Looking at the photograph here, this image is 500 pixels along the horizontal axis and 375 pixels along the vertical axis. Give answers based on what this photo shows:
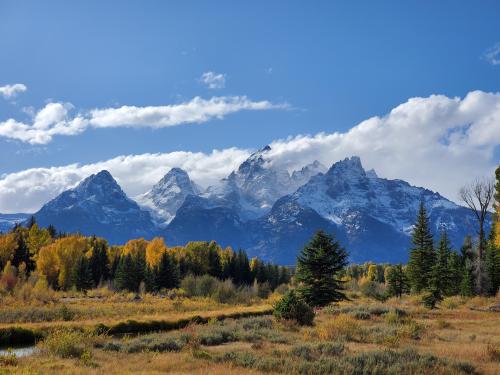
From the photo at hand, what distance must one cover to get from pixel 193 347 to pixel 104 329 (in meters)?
15.9

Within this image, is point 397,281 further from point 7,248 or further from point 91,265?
point 7,248

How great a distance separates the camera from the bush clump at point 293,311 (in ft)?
105

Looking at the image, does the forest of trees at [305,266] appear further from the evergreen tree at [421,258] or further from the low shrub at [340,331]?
the low shrub at [340,331]

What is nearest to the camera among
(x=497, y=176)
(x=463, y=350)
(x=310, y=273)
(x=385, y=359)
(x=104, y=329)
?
(x=385, y=359)

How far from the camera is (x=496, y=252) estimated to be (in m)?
60.9

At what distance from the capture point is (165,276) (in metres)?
85.6

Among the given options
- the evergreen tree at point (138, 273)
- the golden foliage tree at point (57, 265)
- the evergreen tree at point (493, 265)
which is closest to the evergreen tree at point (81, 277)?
the golden foliage tree at point (57, 265)

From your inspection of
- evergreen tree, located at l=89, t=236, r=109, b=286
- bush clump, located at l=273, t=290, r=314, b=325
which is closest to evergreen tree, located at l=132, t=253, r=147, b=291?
evergreen tree, located at l=89, t=236, r=109, b=286

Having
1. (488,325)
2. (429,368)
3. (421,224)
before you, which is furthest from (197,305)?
(429,368)

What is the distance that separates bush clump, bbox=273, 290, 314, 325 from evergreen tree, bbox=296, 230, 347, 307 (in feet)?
44.9

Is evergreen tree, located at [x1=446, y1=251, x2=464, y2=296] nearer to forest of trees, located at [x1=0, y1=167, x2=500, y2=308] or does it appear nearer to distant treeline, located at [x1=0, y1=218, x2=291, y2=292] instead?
forest of trees, located at [x1=0, y1=167, x2=500, y2=308]

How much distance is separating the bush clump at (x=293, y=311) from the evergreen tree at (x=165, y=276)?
55343 mm

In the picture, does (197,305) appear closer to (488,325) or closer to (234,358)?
(488,325)

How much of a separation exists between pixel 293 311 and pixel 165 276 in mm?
56819
